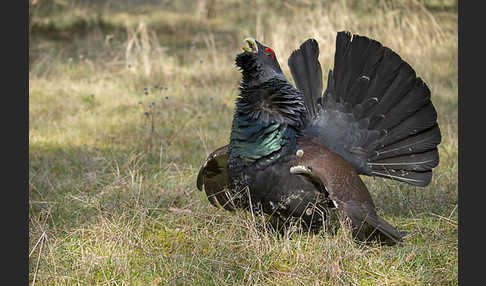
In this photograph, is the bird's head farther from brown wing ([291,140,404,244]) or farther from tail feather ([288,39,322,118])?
tail feather ([288,39,322,118])

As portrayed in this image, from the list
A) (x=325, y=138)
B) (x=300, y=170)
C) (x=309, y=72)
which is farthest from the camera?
(x=309, y=72)

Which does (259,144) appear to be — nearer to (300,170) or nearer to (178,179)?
(300,170)

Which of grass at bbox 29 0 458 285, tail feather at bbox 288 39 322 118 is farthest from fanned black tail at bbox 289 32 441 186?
grass at bbox 29 0 458 285

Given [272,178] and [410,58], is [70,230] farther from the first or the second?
[410,58]

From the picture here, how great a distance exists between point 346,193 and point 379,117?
1045 millimetres

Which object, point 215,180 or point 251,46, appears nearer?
point 251,46

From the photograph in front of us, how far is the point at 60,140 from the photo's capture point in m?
6.43

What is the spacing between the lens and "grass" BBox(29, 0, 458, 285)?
3402 millimetres

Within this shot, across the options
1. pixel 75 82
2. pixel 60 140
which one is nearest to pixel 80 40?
pixel 75 82

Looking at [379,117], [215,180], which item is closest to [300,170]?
[215,180]

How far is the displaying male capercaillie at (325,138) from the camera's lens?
12.0ft

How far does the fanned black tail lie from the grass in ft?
1.45

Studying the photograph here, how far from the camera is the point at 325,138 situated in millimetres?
4281

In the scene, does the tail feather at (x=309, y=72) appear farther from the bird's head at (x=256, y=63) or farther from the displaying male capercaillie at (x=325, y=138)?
the bird's head at (x=256, y=63)
